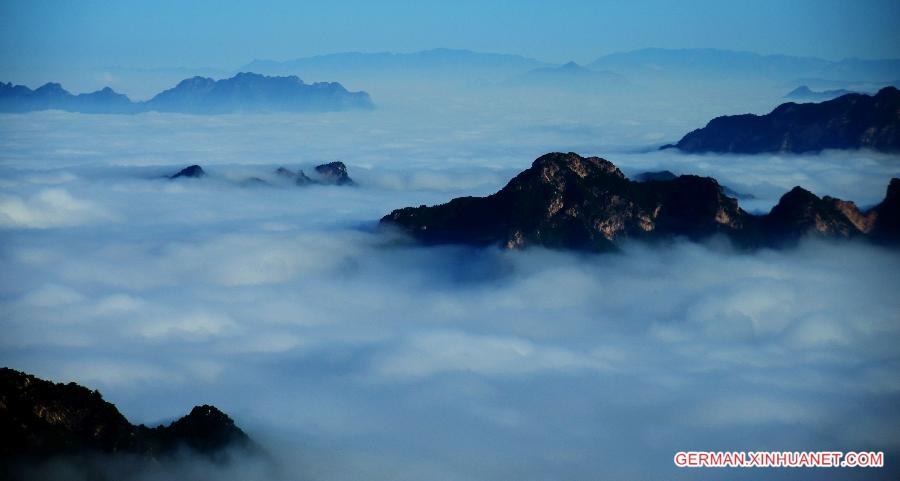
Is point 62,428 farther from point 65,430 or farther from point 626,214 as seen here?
point 626,214

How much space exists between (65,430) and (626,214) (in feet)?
282

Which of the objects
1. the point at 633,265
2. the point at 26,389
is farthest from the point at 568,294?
the point at 26,389

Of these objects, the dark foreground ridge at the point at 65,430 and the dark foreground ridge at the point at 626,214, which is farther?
the dark foreground ridge at the point at 626,214

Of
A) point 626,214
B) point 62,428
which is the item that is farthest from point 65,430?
point 626,214

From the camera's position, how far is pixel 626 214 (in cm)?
11381

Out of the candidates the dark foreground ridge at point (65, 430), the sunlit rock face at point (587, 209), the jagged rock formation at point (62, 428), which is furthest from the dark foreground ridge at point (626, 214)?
the jagged rock formation at point (62, 428)

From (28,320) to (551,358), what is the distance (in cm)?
7405

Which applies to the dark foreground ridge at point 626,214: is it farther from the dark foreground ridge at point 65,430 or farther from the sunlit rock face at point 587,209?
the dark foreground ridge at point 65,430

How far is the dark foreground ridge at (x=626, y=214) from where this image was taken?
10981cm

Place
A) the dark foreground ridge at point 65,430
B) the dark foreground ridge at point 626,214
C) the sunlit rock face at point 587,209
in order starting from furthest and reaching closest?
1. the dark foreground ridge at point 626,214
2. the sunlit rock face at point 587,209
3. the dark foreground ridge at point 65,430

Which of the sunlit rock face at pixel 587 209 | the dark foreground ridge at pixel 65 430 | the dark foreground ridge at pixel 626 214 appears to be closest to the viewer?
the dark foreground ridge at pixel 65 430

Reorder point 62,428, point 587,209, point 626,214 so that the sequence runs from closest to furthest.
→ 1. point 62,428
2. point 587,209
3. point 626,214

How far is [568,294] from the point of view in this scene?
11150 cm

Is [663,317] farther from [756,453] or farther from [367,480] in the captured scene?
[367,480]
